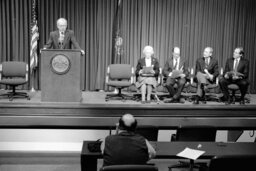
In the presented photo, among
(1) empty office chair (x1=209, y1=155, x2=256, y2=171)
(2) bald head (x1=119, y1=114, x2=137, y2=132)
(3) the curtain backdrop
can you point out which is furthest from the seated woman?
(1) empty office chair (x1=209, y1=155, x2=256, y2=171)

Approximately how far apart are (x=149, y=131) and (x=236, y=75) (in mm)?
3479

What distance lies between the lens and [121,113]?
6.61 metres

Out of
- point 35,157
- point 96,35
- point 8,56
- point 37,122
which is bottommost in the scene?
point 35,157

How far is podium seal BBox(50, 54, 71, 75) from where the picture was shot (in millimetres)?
6176

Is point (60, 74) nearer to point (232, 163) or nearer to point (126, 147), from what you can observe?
point (126, 147)

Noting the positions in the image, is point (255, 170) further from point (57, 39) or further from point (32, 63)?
point (32, 63)

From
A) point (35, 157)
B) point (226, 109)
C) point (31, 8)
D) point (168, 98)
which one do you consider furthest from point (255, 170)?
point (31, 8)

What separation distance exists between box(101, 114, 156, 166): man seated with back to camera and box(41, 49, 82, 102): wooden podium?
321cm

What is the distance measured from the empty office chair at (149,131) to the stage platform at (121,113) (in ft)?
6.18

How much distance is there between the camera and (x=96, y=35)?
8734 millimetres

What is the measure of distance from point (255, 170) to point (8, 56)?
6849 mm

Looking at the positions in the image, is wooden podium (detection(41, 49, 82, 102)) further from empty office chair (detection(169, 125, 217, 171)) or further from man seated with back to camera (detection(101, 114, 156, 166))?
man seated with back to camera (detection(101, 114, 156, 166))

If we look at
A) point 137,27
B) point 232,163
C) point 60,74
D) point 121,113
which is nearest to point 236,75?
point 121,113

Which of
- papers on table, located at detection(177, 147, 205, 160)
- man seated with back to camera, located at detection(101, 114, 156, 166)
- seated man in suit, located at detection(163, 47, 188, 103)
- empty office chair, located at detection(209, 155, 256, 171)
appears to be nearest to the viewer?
empty office chair, located at detection(209, 155, 256, 171)
